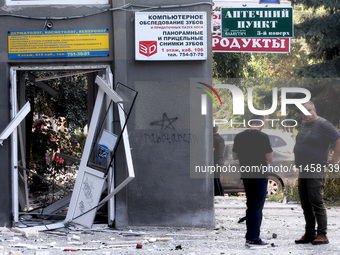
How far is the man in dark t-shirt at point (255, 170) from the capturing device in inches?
305

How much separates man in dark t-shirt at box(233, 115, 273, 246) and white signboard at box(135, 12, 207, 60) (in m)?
1.89

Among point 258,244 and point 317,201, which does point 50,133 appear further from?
point 317,201

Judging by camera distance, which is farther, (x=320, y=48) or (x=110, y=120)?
(x=320, y=48)

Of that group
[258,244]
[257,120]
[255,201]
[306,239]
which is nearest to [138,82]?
[257,120]

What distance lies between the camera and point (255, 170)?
7.79 metres

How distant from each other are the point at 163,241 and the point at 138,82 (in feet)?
8.27

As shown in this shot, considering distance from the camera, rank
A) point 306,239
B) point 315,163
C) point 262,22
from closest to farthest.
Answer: point 315,163 < point 306,239 < point 262,22

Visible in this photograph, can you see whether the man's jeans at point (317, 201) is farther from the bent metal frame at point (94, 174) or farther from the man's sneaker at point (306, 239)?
the bent metal frame at point (94, 174)

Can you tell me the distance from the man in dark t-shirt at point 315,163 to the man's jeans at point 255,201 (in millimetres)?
679

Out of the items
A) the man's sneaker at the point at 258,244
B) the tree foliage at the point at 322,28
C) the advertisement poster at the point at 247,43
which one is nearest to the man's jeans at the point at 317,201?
the man's sneaker at the point at 258,244

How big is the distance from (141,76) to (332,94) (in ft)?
33.8

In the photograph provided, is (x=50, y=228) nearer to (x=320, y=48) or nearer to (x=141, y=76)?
(x=141, y=76)

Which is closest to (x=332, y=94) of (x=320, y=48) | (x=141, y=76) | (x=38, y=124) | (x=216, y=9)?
(x=320, y=48)

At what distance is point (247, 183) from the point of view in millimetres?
7836
